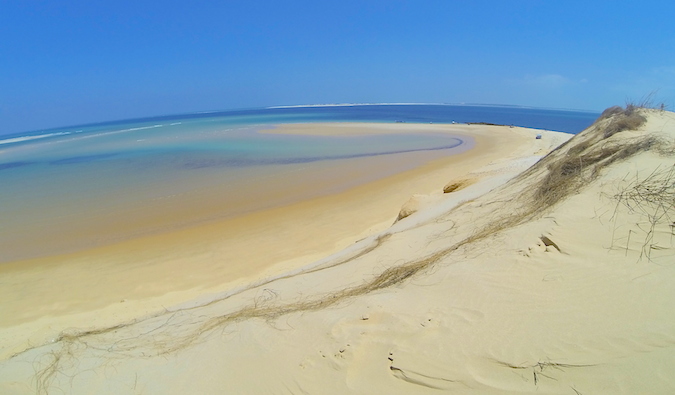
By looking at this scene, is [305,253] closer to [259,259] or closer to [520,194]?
→ [259,259]

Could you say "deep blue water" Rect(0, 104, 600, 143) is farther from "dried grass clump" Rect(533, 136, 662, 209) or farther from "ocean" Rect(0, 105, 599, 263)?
"dried grass clump" Rect(533, 136, 662, 209)

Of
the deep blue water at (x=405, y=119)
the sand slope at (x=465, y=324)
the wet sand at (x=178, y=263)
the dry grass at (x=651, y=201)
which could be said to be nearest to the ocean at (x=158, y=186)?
the wet sand at (x=178, y=263)

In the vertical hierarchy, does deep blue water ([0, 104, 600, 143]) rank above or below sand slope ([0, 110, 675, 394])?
above

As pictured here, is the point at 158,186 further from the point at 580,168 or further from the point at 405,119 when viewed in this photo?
the point at 405,119

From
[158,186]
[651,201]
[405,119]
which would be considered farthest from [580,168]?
[405,119]

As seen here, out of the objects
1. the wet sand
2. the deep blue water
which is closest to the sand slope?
the wet sand

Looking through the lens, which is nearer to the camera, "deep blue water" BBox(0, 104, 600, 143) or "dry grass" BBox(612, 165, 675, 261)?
"dry grass" BBox(612, 165, 675, 261)

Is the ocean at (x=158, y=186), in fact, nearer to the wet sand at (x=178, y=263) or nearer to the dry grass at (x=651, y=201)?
the wet sand at (x=178, y=263)

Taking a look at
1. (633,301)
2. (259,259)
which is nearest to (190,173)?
(259,259)
